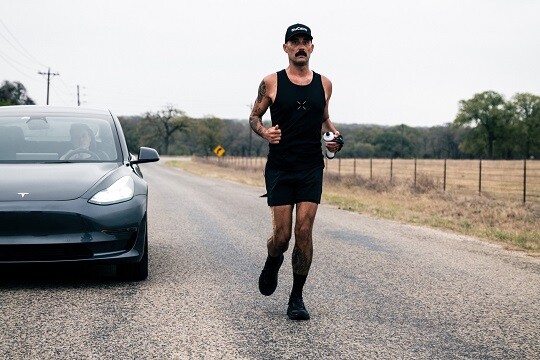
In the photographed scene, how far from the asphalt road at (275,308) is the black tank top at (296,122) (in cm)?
105

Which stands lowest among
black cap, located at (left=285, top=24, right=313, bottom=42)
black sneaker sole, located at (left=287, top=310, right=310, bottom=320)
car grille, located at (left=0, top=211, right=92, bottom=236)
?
black sneaker sole, located at (left=287, top=310, right=310, bottom=320)

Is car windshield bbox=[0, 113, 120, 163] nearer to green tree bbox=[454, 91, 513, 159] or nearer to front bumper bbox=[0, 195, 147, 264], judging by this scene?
front bumper bbox=[0, 195, 147, 264]

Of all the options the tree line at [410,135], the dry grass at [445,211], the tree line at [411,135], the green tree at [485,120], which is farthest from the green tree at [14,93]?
the green tree at [485,120]

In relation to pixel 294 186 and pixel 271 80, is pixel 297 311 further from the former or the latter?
pixel 271 80

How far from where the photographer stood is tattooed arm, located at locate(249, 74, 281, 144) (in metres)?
4.46

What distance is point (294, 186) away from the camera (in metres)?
4.57

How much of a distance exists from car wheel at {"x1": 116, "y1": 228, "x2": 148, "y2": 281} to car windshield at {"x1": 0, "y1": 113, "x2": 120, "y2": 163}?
1119 millimetres

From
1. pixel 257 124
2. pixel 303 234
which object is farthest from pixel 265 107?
pixel 303 234

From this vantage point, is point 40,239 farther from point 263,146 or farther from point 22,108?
point 263,146

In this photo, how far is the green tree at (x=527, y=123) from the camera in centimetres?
10431

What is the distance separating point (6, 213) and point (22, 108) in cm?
222

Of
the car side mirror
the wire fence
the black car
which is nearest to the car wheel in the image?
the black car

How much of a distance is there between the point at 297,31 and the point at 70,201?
7.22ft

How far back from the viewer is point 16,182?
5410mm
